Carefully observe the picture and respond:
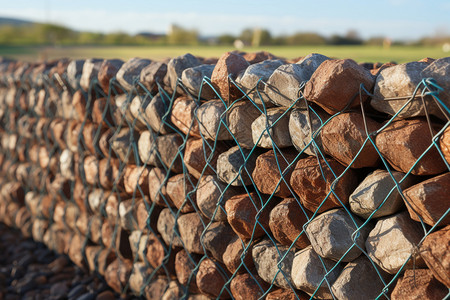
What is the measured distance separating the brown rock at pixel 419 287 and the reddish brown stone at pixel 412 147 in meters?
0.35

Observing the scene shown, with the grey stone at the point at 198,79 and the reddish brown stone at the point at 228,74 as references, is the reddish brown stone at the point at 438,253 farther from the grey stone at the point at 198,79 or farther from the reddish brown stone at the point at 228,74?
the grey stone at the point at 198,79

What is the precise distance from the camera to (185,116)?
237 centimetres

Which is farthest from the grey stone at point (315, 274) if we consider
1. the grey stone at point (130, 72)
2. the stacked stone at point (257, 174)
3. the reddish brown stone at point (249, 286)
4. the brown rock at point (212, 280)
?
the grey stone at point (130, 72)

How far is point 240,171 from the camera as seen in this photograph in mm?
2066

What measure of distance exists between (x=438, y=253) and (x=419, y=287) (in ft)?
0.56

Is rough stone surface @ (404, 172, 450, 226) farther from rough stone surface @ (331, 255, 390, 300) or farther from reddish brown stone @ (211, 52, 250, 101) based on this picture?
reddish brown stone @ (211, 52, 250, 101)

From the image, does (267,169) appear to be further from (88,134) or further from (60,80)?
(60,80)

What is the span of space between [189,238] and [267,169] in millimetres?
728

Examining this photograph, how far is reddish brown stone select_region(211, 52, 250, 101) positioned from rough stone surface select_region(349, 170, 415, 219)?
735 mm

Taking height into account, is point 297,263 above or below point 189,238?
above

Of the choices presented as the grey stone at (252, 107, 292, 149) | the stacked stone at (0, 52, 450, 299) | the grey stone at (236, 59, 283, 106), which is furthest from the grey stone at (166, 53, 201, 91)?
the grey stone at (252, 107, 292, 149)

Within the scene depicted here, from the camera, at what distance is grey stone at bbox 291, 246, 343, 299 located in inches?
70.1

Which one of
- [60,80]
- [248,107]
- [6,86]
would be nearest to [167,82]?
[248,107]

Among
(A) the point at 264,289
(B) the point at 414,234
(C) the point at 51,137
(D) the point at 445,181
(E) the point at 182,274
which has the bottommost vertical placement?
(E) the point at 182,274
